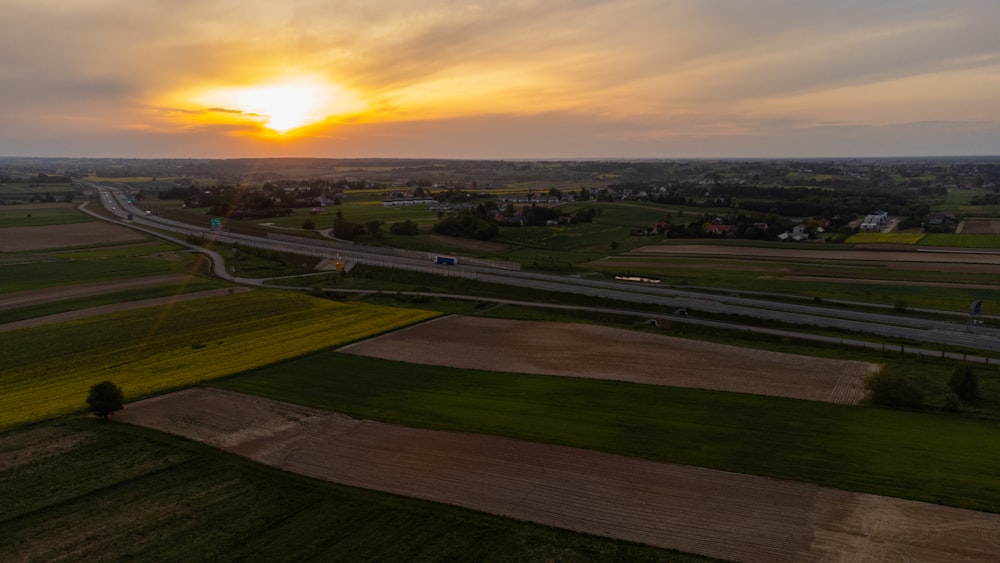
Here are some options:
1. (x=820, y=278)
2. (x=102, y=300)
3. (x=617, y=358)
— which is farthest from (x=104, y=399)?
(x=820, y=278)

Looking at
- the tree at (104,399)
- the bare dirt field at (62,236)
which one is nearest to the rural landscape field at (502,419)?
the tree at (104,399)

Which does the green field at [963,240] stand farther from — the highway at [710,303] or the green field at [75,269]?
the green field at [75,269]

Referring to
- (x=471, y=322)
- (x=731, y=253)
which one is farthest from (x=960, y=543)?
(x=731, y=253)

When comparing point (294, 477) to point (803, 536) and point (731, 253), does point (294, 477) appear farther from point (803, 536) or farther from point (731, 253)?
point (731, 253)

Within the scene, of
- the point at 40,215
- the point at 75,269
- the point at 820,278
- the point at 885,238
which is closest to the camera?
the point at 820,278

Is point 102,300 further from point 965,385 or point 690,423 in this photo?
point 965,385

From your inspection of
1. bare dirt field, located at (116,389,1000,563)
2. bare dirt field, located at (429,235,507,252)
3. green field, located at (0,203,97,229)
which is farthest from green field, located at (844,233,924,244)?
green field, located at (0,203,97,229)
